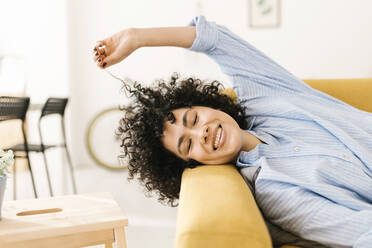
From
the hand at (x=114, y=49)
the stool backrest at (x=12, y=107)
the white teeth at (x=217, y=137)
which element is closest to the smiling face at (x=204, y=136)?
the white teeth at (x=217, y=137)

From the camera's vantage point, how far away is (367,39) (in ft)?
13.0

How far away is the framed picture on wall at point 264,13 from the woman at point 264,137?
274 centimetres

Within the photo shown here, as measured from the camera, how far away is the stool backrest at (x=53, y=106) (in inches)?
113

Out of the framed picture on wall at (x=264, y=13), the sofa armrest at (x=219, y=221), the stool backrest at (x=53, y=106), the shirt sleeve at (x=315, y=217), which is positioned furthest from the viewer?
the framed picture on wall at (x=264, y=13)

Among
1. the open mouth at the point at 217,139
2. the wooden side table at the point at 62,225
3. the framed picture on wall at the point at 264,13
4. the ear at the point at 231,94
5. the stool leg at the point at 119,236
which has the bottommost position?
the stool leg at the point at 119,236

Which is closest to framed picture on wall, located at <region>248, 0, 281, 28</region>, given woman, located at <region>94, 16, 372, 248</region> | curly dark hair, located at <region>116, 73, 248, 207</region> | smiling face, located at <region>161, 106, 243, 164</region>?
woman, located at <region>94, 16, 372, 248</region>

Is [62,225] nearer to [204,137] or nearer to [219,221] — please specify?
[204,137]

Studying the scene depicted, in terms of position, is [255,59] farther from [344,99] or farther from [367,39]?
[367,39]

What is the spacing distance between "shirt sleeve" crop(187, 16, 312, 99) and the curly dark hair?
13 centimetres

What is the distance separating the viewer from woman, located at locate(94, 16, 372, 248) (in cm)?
100

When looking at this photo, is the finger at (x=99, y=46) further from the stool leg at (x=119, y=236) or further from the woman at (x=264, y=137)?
the stool leg at (x=119, y=236)

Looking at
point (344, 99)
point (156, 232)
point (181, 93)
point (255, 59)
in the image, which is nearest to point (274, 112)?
point (255, 59)

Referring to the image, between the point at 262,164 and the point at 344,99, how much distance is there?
74 cm

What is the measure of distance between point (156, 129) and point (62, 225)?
0.45m
